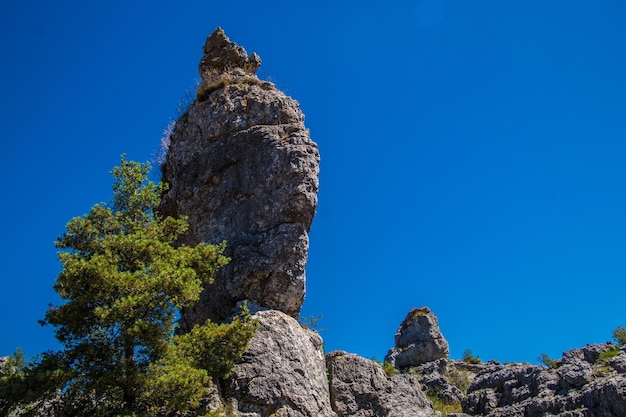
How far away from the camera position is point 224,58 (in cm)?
2994

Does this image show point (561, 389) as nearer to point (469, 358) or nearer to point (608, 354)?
point (608, 354)

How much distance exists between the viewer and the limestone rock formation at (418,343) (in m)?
60.8

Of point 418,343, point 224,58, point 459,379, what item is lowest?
point 459,379

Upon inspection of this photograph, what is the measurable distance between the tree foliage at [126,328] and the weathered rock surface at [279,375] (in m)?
1.07

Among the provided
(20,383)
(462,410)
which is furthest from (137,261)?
(462,410)

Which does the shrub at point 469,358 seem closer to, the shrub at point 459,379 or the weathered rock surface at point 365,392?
the shrub at point 459,379

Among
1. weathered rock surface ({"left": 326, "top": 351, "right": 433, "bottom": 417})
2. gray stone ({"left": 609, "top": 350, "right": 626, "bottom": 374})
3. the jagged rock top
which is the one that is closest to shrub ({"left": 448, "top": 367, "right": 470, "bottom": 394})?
gray stone ({"left": 609, "top": 350, "right": 626, "bottom": 374})

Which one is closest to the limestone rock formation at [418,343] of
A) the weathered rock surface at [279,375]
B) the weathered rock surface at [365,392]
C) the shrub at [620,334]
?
the shrub at [620,334]

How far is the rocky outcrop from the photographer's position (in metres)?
23.9

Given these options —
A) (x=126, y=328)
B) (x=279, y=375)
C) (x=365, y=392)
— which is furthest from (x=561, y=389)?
(x=126, y=328)

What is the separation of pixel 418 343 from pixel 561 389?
118 feet

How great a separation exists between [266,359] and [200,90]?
15104 mm

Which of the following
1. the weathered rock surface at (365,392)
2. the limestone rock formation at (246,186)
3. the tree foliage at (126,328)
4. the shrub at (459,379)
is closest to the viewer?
the tree foliage at (126,328)

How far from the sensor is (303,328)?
22.0m
